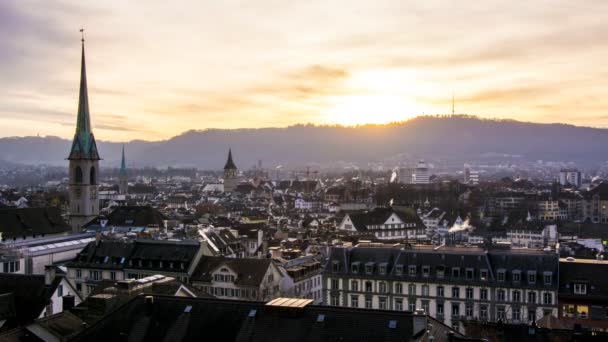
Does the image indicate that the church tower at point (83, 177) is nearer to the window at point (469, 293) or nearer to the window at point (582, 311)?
the window at point (469, 293)

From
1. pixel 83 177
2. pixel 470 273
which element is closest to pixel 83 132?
pixel 83 177

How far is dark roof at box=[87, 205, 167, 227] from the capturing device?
10188 cm

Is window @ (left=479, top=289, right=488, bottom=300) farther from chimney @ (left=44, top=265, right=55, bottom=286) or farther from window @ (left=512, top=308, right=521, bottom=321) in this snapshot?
chimney @ (left=44, top=265, right=55, bottom=286)

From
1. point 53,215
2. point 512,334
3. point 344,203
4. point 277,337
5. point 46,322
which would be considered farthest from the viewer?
point 344,203

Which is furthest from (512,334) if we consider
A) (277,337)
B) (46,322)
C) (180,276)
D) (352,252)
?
(180,276)

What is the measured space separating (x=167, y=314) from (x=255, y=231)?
62.4m

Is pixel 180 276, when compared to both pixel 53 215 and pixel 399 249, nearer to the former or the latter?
pixel 399 249

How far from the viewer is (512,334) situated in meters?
33.8

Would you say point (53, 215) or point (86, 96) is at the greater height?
point (86, 96)

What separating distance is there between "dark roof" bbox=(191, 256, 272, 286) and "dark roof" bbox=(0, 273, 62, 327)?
20153 millimetres

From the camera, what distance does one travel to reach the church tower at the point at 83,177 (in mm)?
101688

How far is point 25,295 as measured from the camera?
39.5 m

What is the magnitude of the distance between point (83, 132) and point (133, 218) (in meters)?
15.3

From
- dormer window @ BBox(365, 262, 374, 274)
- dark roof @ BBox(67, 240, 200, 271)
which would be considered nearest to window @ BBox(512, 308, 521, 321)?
dormer window @ BBox(365, 262, 374, 274)
